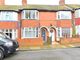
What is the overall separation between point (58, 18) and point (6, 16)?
29.7 feet

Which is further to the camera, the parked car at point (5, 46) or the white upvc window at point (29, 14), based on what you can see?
the white upvc window at point (29, 14)

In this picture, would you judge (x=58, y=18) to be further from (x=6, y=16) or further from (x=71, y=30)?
(x=6, y=16)

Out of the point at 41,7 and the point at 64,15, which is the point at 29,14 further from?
the point at 64,15

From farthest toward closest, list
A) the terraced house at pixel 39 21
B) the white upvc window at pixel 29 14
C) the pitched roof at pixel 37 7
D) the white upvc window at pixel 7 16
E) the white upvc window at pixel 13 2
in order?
the white upvc window at pixel 13 2 → the pitched roof at pixel 37 7 → the white upvc window at pixel 29 14 → the terraced house at pixel 39 21 → the white upvc window at pixel 7 16

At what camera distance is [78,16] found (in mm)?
41938

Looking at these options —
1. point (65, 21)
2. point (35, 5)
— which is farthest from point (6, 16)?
point (65, 21)

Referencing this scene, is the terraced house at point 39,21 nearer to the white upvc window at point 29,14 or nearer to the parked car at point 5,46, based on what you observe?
the white upvc window at point 29,14

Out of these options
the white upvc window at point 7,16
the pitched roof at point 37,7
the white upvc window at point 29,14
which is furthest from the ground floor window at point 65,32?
the white upvc window at point 7,16

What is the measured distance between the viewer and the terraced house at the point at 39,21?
39188 millimetres

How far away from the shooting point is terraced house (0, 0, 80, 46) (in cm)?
3919

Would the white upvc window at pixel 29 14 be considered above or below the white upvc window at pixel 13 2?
below

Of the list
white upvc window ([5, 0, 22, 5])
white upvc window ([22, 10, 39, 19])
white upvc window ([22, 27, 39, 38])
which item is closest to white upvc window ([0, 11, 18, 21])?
white upvc window ([22, 10, 39, 19])

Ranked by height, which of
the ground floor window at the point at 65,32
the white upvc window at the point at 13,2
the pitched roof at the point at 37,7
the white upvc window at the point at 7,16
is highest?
the white upvc window at the point at 13,2

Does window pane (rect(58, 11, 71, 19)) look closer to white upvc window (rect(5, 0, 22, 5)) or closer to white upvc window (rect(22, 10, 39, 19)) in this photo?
white upvc window (rect(22, 10, 39, 19))
